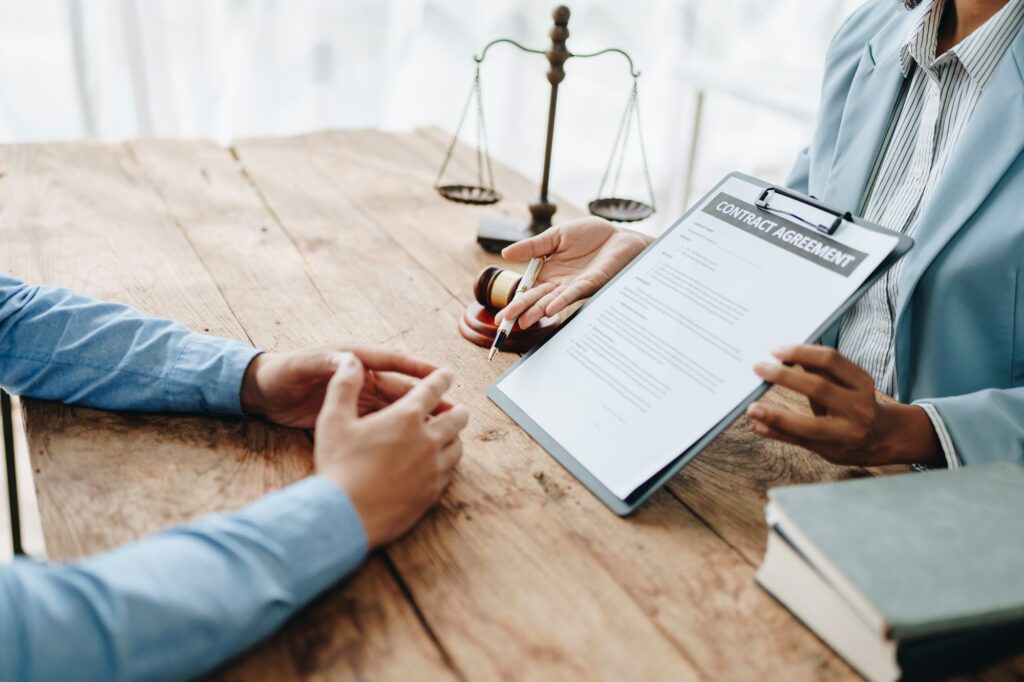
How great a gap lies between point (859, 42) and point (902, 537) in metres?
0.97

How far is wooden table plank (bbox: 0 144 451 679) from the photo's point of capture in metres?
0.65

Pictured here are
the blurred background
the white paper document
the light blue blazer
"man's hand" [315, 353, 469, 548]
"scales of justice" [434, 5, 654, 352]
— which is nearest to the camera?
"man's hand" [315, 353, 469, 548]

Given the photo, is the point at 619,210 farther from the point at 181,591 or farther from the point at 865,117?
the point at 181,591

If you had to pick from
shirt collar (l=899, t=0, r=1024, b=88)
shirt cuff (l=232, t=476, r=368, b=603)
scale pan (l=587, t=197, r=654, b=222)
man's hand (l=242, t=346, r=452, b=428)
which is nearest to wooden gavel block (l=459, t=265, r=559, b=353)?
man's hand (l=242, t=346, r=452, b=428)

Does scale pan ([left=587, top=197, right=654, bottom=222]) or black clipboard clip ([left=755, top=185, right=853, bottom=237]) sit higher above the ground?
black clipboard clip ([left=755, top=185, right=853, bottom=237])

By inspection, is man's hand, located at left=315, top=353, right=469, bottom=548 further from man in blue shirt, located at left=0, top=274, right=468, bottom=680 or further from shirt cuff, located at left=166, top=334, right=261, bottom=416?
shirt cuff, located at left=166, top=334, right=261, bottom=416

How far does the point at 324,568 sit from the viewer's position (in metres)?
0.67

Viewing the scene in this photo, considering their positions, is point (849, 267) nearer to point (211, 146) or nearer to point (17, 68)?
A: point (211, 146)

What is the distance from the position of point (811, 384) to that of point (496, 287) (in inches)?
18.4

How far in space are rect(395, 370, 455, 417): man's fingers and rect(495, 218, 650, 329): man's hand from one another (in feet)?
0.79

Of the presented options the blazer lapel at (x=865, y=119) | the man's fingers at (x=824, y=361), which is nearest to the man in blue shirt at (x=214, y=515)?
→ the man's fingers at (x=824, y=361)

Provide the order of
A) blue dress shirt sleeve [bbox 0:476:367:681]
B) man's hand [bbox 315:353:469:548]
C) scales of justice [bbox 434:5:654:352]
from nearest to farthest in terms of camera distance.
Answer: blue dress shirt sleeve [bbox 0:476:367:681], man's hand [bbox 315:353:469:548], scales of justice [bbox 434:5:654:352]

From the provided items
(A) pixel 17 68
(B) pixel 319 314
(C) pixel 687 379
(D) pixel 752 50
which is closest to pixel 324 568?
(C) pixel 687 379

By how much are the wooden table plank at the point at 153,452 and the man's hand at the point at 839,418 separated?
410mm
